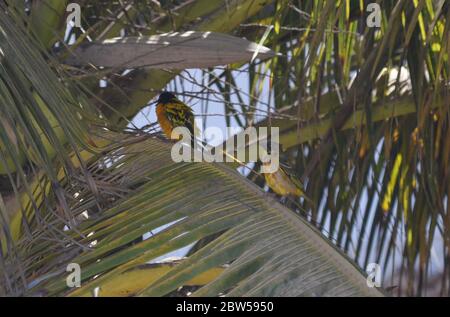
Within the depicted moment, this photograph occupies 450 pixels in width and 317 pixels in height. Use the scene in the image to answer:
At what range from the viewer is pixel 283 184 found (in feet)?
18.5

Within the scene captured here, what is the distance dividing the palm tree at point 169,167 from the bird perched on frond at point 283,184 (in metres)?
0.23

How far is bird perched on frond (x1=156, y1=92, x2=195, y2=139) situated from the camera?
19.0 feet

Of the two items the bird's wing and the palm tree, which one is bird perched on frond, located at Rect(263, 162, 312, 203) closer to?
the palm tree

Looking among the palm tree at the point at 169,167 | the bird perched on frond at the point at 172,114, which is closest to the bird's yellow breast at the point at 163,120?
the bird perched on frond at the point at 172,114

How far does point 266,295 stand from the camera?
109 inches

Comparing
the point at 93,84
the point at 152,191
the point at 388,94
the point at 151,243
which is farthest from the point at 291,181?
the point at 151,243

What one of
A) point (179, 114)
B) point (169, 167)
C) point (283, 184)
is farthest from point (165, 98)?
point (169, 167)

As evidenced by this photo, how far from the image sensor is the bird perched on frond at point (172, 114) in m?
5.80

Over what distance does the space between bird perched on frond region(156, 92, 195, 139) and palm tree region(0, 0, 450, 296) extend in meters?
0.38

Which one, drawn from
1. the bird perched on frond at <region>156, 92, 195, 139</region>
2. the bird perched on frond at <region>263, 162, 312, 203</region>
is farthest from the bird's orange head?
the bird perched on frond at <region>263, 162, 312, 203</region>

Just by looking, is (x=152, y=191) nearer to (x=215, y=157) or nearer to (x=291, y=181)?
(x=215, y=157)

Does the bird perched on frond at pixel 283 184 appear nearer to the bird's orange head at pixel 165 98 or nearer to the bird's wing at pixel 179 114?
the bird's wing at pixel 179 114

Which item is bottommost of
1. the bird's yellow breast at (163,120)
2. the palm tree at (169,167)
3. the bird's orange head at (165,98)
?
the palm tree at (169,167)

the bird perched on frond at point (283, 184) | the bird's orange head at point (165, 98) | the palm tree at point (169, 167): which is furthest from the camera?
the bird's orange head at point (165, 98)
